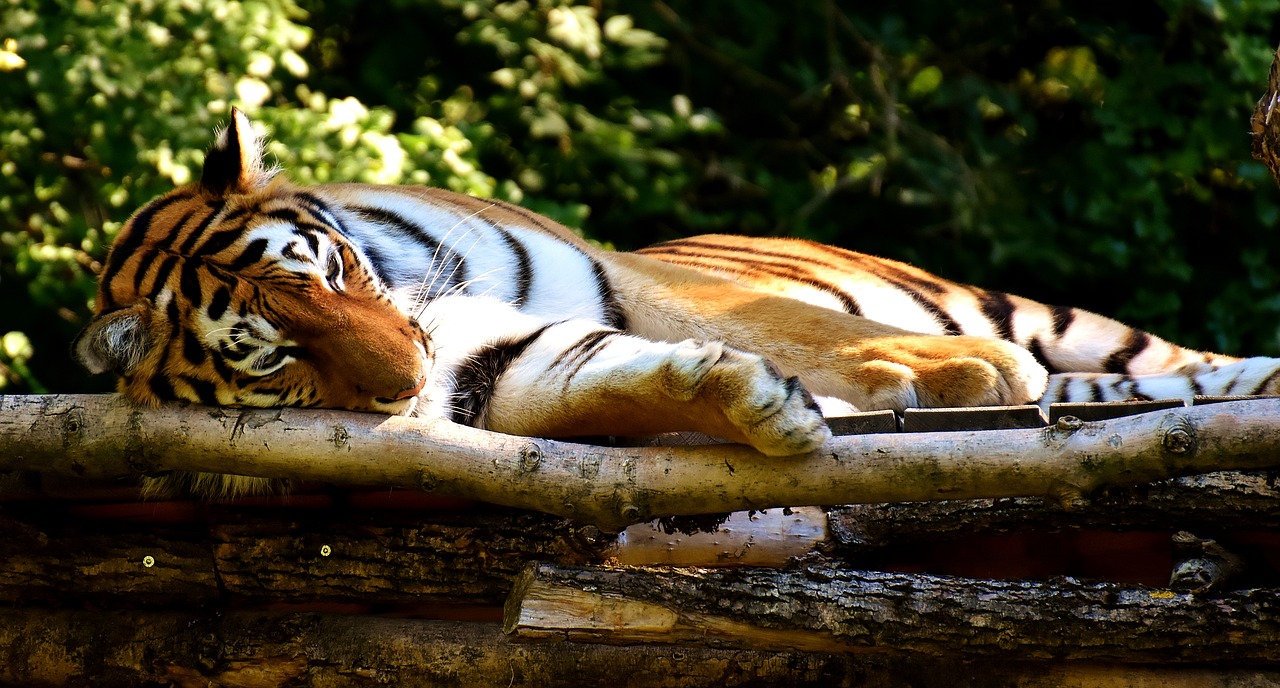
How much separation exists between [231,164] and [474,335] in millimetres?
634

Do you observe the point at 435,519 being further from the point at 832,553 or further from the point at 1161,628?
the point at 1161,628

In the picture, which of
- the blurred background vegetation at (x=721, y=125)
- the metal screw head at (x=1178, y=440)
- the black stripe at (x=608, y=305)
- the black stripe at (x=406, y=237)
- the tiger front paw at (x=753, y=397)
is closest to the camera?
the metal screw head at (x=1178, y=440)

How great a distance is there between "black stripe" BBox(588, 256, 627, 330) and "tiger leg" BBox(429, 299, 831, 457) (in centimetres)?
20

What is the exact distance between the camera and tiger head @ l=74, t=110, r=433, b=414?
1914 mm

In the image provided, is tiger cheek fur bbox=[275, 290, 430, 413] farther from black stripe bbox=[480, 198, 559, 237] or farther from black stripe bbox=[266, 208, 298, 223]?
black stripe bbox=[480, 198, 559, 237]

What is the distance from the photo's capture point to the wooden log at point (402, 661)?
1.75 m

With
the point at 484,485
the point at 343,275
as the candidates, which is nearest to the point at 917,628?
the point at 484,485

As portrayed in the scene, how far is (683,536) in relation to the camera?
1.86 metres

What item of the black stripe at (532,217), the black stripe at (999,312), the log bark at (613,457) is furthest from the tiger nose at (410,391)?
the black stripe at (999,312)

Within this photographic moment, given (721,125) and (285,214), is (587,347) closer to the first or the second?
(285,214)

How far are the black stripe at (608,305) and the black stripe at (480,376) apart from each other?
0.88 ft

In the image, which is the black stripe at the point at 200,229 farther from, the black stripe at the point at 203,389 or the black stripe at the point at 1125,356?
the black stripe at the point at 1125,356

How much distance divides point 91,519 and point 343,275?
595mm

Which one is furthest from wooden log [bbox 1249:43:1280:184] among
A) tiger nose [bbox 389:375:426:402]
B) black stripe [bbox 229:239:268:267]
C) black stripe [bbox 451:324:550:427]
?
black stripe [bbox 229:239:268:267]
